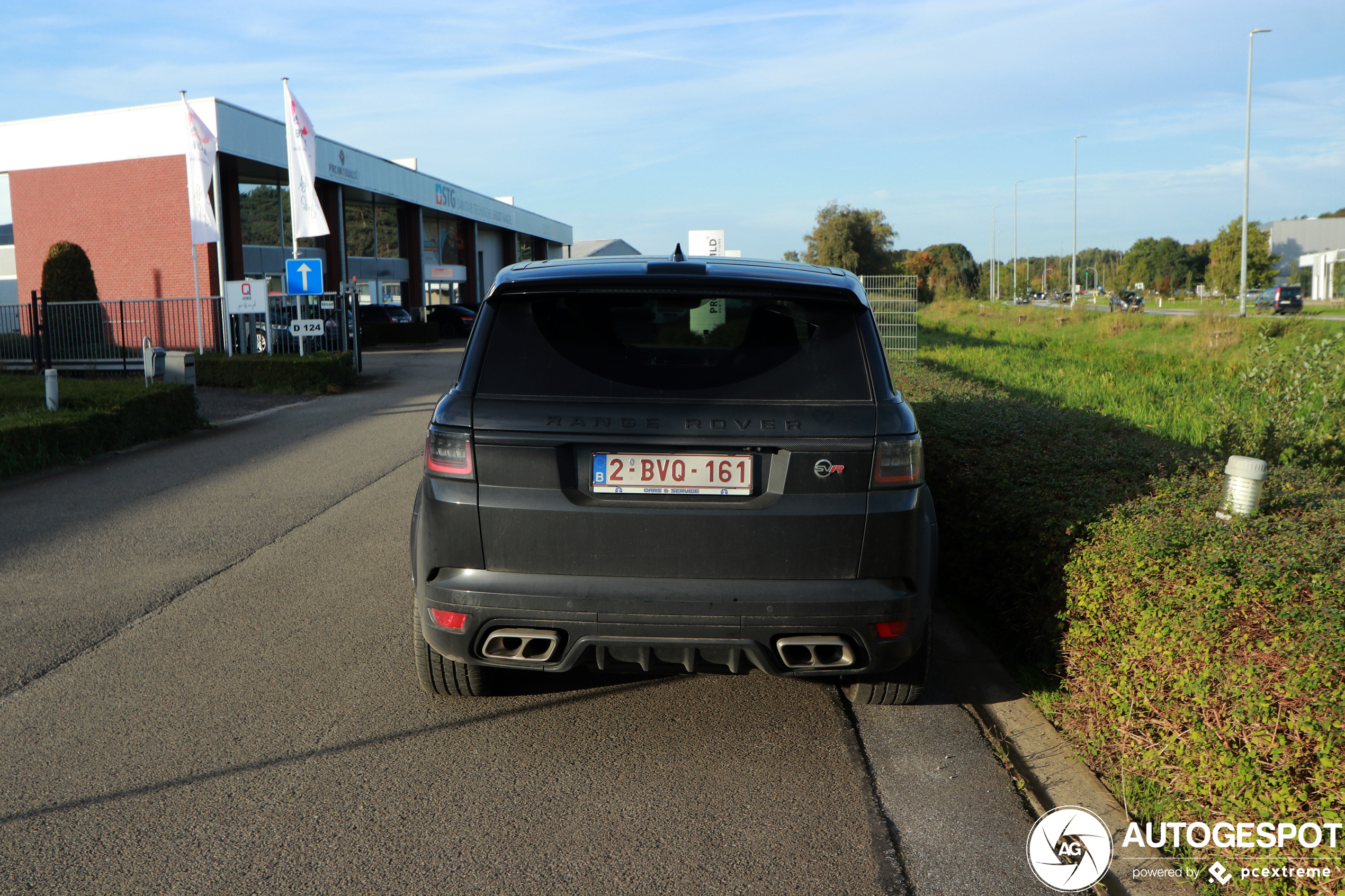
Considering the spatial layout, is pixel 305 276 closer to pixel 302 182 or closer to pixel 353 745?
pixel 302 182

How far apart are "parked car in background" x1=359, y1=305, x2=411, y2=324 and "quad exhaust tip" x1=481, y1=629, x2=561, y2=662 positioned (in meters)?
36.6

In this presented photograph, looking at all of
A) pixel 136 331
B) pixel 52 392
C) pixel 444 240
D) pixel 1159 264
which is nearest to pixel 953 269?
pixel 1159 264

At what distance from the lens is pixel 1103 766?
142 inches

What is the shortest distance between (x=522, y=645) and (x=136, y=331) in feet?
85.6

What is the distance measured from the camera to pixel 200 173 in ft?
71.7

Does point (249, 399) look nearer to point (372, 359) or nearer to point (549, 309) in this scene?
point (372, 359)

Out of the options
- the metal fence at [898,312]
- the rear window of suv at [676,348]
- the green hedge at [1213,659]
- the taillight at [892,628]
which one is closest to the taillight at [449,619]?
the rear window of suv at [676,348]

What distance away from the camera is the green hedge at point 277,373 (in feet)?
63.3

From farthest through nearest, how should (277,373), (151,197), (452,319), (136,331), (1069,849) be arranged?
(452,319) < (151,197) < (136,331) < (277,373) < (1069,849)

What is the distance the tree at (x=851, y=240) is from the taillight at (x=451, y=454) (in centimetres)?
5265

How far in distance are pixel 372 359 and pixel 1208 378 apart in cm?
2207

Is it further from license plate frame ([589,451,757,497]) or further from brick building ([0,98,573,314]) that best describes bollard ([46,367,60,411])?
brick building ([0,98,573,314])

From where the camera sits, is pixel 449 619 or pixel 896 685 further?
pixel 896 685

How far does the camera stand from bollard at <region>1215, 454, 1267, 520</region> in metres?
3.77
